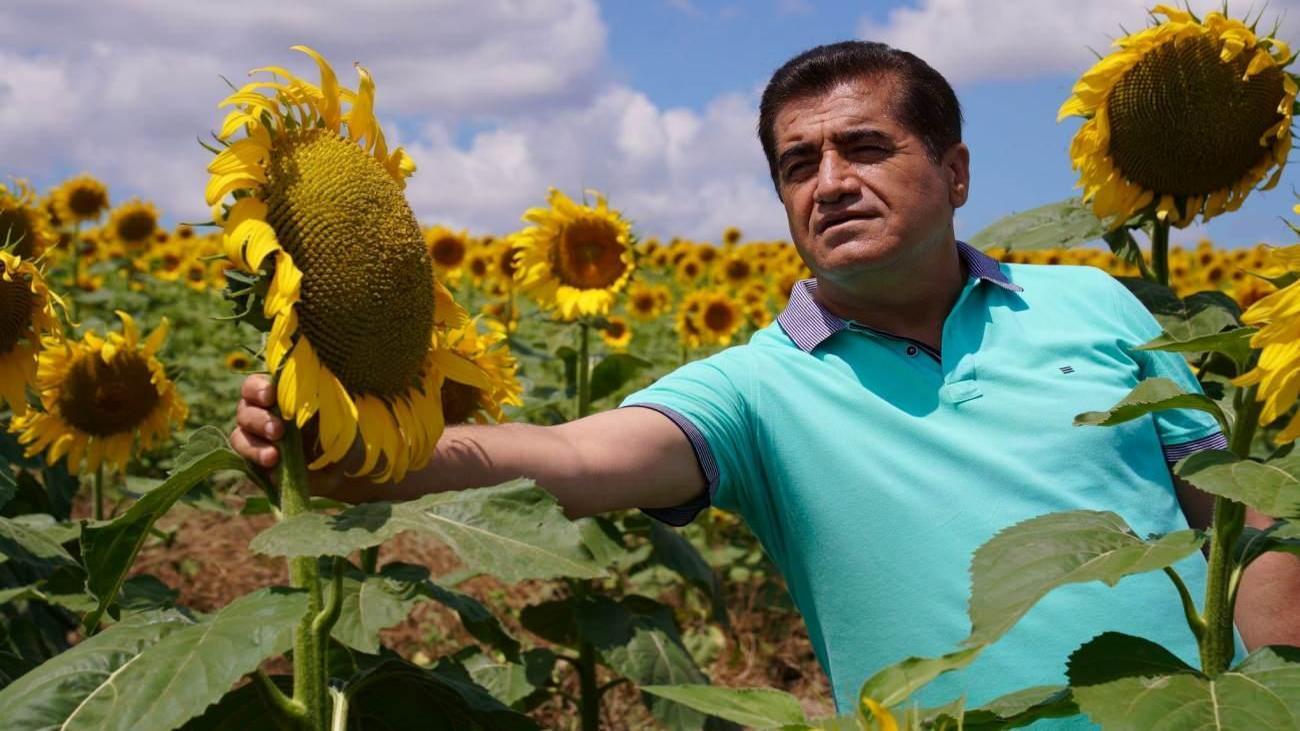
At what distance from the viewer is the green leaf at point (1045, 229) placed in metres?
3.01

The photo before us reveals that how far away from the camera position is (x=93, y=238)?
36.5ft

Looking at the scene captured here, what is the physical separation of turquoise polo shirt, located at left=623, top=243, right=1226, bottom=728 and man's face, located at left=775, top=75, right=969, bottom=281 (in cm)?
16

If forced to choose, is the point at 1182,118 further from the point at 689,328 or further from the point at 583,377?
the point at 689,328

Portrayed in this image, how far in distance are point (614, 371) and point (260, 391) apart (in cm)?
247

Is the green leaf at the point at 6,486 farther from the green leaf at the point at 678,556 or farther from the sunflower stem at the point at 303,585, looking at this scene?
the green leaf at the point at 678,556

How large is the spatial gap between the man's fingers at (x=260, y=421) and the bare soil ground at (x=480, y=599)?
9.37 ft

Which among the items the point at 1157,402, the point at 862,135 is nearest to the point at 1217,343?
the point at 1157,402

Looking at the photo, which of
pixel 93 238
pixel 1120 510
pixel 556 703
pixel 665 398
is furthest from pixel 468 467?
pixel 93 238

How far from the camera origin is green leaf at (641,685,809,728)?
103 centimetres

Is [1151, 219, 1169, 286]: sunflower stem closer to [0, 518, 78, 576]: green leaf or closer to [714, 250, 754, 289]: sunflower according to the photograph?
[0, 518, 78, 576]: green leaf

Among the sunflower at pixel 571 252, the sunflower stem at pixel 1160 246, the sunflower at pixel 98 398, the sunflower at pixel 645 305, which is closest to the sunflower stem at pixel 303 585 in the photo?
the sunflower stem at pixel 1160 246

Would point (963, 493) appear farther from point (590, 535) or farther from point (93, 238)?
point (93, 238)

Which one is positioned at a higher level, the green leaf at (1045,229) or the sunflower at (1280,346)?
the green leaf at (1045,229)

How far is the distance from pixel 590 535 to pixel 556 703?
1.28 metres
